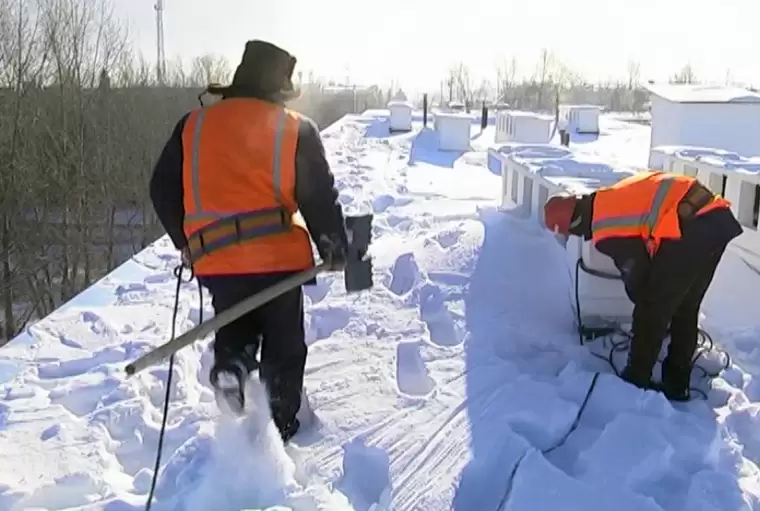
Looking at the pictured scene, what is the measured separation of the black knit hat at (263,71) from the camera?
296 cm

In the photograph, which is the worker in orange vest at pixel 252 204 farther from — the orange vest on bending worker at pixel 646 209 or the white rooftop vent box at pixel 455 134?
the white rooftop vent box at pixel 455 134

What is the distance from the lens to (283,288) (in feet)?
9.43

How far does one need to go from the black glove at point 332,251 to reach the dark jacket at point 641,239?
1516 millimetres

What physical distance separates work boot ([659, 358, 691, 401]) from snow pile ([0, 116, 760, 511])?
0.44ft

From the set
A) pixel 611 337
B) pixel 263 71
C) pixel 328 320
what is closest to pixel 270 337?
pixel 263 71

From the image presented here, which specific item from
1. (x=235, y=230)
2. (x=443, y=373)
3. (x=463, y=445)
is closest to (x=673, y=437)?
(x=463, y=445)

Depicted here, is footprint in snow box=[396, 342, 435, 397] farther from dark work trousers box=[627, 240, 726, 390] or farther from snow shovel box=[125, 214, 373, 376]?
dark work trousers box=[627, 240, 726, 390]

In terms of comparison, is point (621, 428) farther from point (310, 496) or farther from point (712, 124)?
point (712, 124)

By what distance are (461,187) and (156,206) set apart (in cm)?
863

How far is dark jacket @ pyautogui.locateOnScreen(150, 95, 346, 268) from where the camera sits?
2.92 m

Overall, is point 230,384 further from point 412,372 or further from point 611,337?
point 611,337

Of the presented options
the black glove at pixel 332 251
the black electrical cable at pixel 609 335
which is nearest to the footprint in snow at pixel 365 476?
the black glove at pixel 332 251

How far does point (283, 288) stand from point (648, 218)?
191cm

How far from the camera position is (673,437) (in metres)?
3.33
